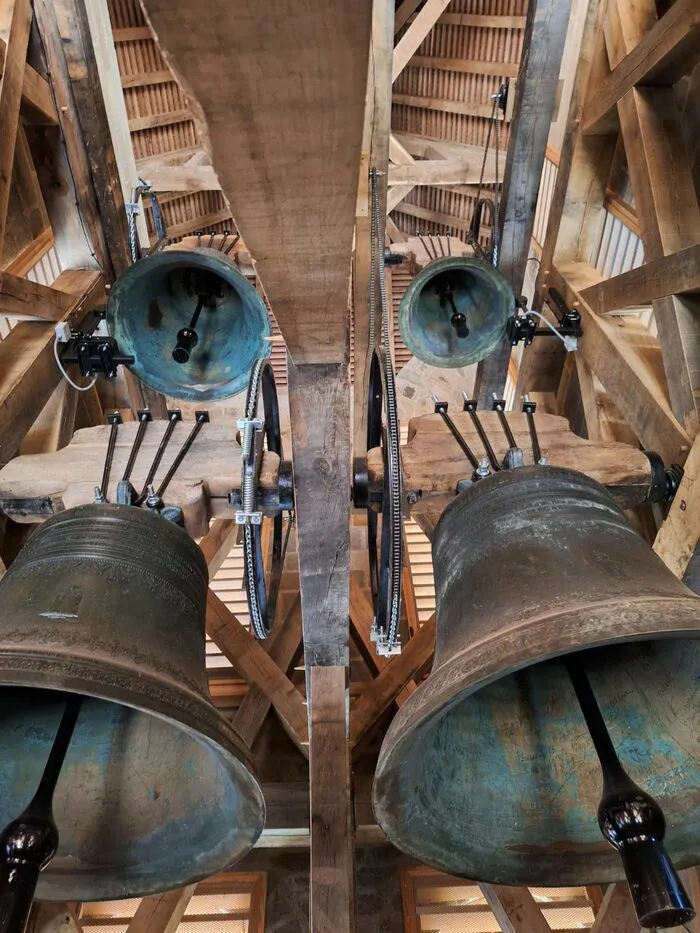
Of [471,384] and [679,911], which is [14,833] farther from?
[471,384]

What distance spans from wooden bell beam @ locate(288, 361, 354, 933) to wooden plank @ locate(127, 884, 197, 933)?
1.16 meters

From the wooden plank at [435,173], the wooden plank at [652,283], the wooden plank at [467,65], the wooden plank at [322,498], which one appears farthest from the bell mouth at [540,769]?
the wooden plank at [467,65]

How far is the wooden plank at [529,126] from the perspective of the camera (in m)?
3.12

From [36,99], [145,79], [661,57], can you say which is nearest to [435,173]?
[145,79]

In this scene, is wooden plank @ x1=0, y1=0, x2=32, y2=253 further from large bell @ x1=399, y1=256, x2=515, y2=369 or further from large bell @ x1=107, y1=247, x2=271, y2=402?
large bell @ x1=399, y1=256, x2=515, y2=369

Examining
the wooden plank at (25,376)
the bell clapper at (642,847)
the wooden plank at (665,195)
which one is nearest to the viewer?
the bell clapper at (642,847)

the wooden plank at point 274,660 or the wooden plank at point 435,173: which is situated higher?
the wooden plank at point 435,173

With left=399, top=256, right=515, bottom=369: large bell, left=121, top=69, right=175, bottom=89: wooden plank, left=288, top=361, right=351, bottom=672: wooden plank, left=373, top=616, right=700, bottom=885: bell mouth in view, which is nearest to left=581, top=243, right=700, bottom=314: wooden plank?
left=399, top=256, right=515, bottom=369: large bell

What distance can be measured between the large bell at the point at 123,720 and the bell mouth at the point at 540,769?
15.1 inches

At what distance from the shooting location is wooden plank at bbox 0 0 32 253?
2.93 meters

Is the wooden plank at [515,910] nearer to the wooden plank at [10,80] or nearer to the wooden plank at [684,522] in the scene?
the wooden plank at [684,522]

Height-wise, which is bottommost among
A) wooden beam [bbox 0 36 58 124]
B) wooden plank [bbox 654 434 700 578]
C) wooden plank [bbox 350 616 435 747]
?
wooden plank [bbox 654 434 700 578]

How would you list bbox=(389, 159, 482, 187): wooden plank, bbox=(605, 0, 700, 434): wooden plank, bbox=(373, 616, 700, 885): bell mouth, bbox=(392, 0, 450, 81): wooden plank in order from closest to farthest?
1. bbox=(373, 616, 700, 885): bell mouth
2. bbox=(605, 0, 700, 434): wooden plank
3. bbox=(392, 0, 450, 81): wooden plank
4. bbox=(389, 159, 482, 187): wooden plank

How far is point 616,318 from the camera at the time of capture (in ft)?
11.0
